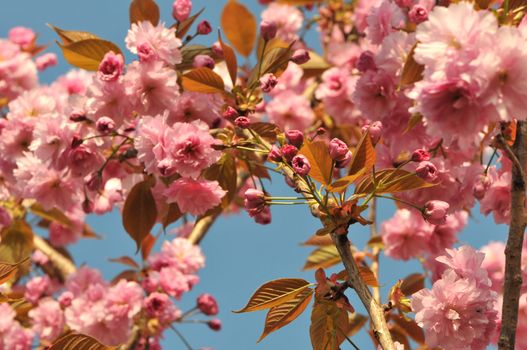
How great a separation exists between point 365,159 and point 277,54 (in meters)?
0.49

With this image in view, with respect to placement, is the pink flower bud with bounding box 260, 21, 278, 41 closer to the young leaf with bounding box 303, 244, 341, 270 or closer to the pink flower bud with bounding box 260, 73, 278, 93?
the pink flower bud with bounding box 260, 73, 278, 93

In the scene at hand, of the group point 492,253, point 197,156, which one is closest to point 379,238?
point 492,253

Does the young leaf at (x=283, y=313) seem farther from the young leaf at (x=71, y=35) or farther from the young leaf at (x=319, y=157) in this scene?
the young leaf at (x=71, y=35)

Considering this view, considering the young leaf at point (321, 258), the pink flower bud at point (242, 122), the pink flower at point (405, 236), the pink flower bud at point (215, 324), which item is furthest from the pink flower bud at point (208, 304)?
the pink flower bud at point (242, 122)

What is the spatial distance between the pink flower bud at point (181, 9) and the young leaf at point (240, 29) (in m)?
0.12

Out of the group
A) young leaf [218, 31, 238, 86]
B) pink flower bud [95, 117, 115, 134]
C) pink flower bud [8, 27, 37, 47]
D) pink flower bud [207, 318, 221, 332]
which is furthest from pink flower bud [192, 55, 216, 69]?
pink flower bud [8, 27, 37, 47]

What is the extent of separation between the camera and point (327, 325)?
134cm

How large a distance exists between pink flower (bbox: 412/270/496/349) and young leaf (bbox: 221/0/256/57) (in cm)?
92

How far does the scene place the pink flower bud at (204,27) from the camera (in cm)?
188

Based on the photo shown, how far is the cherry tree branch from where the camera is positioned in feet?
4.18

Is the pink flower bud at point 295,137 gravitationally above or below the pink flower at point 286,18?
below

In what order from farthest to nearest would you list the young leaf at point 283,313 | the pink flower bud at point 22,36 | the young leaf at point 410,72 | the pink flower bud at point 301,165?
the pink flower bud at point 22,36 < the young leaf at point 410,72 < the young leaf at point 283,313 < the pink flower bud at point 301,165

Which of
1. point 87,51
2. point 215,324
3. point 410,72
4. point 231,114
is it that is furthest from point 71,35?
point 215,324

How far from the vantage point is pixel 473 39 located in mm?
1118
